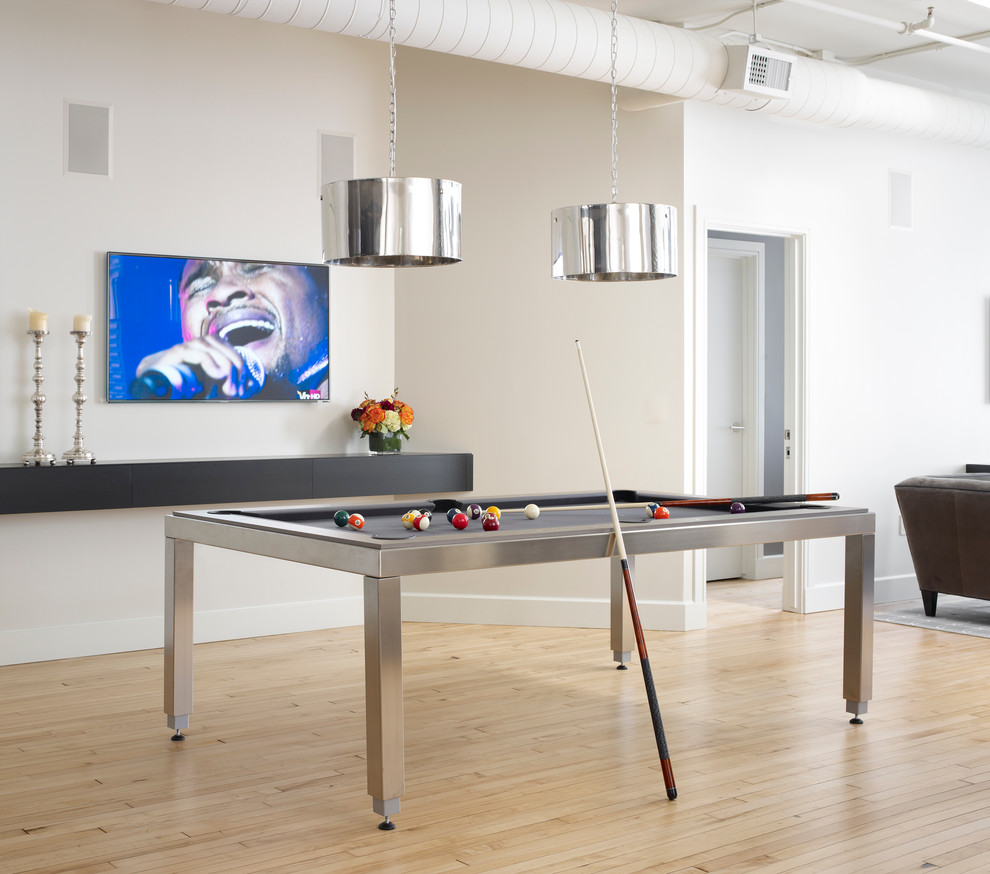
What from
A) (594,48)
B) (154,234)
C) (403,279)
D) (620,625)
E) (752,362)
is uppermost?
(594,48)

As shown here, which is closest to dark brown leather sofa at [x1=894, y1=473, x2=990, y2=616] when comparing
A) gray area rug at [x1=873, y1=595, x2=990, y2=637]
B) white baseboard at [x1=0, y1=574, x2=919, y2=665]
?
gray area rug at [x1=873, y1=595, x2=990, y2=637]

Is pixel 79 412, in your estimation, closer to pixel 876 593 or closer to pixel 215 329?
pixel 215 329

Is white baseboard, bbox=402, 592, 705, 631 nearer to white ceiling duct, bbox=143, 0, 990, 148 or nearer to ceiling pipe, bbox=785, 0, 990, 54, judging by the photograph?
white ceiling duct, bbox=143, 0, 990, 148

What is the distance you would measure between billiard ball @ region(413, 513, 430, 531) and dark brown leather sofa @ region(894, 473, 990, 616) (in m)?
3.67

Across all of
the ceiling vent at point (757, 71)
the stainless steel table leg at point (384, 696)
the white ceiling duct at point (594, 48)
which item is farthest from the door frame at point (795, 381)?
the stainless steel table leg at point (384, 696)

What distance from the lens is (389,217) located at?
2832mm

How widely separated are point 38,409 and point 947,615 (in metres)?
5.02

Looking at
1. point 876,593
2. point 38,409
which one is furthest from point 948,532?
point 38,409

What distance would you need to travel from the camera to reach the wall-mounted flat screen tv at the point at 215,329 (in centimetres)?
529

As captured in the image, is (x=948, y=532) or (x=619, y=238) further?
(x=948, y=532)

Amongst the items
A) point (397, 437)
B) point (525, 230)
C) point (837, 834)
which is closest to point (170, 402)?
point (397, 437)

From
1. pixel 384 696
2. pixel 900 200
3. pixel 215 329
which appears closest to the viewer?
pixel 384 696

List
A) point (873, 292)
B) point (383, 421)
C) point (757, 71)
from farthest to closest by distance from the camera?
point (873, 292), point (383, 421), point (757, 71)

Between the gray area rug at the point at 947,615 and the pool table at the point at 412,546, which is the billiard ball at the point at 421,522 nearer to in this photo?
the pool table at the point at 412,546
